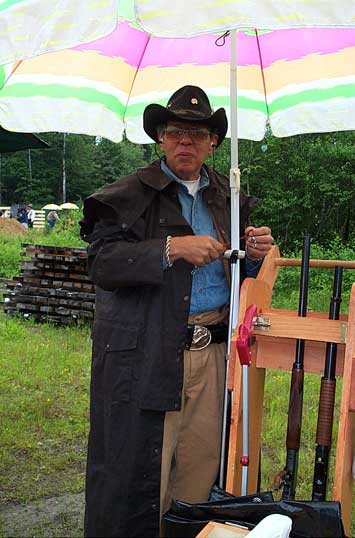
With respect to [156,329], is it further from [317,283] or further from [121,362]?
[317,283]

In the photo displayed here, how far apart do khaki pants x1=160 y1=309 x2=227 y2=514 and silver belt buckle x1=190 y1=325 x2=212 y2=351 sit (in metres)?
0.02

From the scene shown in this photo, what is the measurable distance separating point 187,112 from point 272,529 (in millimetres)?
1546

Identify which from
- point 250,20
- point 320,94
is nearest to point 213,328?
point 250,20

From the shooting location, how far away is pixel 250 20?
57.0 inches

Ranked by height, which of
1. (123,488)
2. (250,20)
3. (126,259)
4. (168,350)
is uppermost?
(250,20)

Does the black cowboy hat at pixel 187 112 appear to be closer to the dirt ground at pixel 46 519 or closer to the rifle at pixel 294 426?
the rifle at pixel 294 426

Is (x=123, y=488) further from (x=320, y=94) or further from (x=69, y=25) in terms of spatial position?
(x=320, y=94)

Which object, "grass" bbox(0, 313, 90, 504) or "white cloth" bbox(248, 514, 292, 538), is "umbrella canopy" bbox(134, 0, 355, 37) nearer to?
"white cloth" bbox(248, 514, 292, 538)

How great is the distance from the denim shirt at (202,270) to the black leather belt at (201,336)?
0.22ft

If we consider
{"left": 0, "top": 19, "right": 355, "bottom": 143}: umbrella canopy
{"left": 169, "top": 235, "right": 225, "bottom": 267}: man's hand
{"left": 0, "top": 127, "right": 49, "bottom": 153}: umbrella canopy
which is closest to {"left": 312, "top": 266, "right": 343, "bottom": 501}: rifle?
{"left": 169, "top": 235, "right": 225, "bottom": 267}: man's hand

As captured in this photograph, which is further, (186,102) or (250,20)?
(186,102)

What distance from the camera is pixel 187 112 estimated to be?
2.26 metres

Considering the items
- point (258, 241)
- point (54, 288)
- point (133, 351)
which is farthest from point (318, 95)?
point (54, 288)

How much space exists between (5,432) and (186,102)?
9.62 feet
